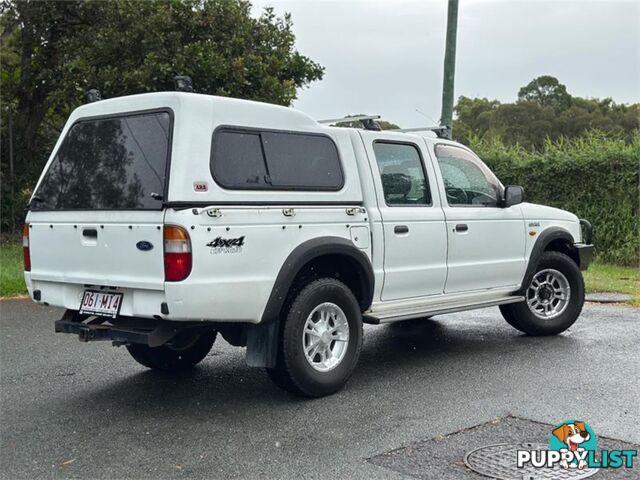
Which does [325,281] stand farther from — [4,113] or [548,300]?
[4,113]

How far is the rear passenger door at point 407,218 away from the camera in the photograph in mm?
6471

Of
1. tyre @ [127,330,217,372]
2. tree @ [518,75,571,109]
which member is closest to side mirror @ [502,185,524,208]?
tyre @ [127,330,217,372]

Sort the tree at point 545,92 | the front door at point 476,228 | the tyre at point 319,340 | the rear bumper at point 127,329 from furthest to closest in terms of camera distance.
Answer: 1. the tree at point 545,92
2. the front door at point 476,228
3. the tyre at point 319,340
4. the rear bumper at point 127,329

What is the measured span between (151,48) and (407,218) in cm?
857

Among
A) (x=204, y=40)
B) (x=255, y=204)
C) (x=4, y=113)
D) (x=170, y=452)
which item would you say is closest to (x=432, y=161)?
(x=255, y=204)

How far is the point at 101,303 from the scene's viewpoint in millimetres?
5516

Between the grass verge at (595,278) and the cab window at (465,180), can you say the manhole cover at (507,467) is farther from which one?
the grass verge at (595,278)

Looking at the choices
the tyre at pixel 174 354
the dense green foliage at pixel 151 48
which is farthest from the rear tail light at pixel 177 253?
the dense green foliage at pixel 151 48

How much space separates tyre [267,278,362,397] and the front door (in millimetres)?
1351

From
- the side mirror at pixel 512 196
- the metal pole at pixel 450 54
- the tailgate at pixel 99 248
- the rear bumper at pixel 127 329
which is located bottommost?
the rear bumper at pixel 127 329

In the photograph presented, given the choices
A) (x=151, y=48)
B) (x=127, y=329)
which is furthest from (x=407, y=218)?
(x=151, y=48)

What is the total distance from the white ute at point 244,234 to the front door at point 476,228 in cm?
3

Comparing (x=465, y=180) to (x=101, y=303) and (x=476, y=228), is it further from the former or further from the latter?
(x=101, y=303)

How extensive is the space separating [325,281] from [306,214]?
531 millimetres
